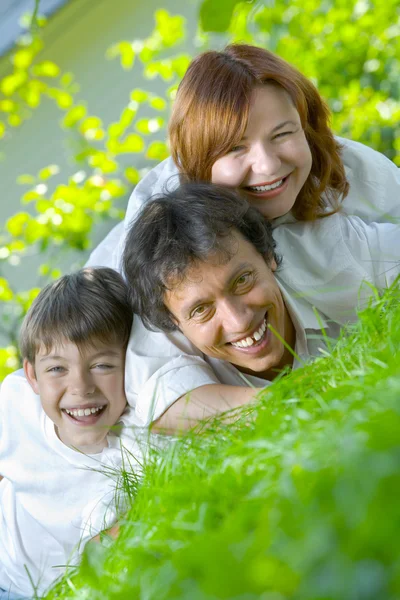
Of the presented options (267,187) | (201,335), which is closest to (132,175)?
(267,187)

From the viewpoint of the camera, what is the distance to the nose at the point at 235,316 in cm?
209

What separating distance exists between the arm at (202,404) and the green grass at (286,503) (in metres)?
0.50

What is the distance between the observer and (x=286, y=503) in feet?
2.62

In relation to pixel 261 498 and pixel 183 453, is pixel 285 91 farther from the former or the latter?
pixel 261 498

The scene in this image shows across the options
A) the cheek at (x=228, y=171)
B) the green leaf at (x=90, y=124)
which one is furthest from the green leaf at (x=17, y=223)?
the cheek at (x=228, y=171)

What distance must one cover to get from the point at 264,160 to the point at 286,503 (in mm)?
1635

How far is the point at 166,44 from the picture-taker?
481 centimetres

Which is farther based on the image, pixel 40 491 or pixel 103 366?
pixel 40 491

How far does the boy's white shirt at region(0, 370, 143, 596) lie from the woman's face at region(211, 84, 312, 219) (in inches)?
30.3

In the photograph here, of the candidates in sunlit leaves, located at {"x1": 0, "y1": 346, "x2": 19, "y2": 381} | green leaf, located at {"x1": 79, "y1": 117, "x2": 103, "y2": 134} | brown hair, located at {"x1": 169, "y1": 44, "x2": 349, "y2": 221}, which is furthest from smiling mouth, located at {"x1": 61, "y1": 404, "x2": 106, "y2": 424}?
green leaf, located at {"x1": 79, "y1": 117, "x2": 103, "y2": 134}

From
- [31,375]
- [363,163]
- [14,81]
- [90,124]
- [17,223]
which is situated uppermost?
[14,81]

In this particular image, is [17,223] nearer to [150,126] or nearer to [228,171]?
[150,126]

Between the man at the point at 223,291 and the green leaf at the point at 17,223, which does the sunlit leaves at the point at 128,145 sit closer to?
the green leaf at the point at 17,223

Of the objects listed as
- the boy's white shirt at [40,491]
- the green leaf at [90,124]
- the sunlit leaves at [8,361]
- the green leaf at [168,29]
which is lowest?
the boy's white shirt at [40,491]
